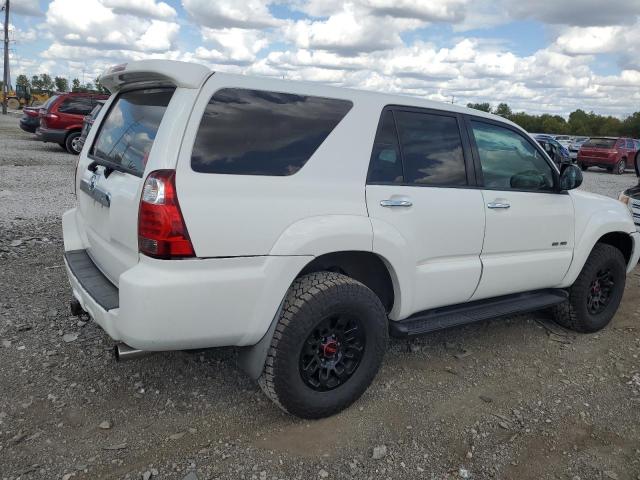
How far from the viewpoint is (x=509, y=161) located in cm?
391

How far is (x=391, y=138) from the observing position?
3.27 meters

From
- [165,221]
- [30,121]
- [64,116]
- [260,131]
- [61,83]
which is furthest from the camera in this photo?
[61,83]

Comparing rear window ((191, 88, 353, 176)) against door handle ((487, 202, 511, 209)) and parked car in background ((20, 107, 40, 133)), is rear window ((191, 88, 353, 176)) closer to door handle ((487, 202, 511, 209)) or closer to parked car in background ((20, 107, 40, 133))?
door handle ((487, 202, 511, 209))

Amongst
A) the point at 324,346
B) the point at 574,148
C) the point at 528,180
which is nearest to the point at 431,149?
the point at 528,180

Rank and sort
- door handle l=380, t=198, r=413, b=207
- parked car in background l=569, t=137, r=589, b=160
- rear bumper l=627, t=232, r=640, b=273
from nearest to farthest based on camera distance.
Result: door handle l=380, t=198, r=413, b=207, rear bumper l=627, t=232, r=640, b=273, parked car in background l=569, t=137, r=589, b=160

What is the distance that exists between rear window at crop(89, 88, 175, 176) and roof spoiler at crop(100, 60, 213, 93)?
7 cm

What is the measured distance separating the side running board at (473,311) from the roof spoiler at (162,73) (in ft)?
6.02

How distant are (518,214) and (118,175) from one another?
8.68ft

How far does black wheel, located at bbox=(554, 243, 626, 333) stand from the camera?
4.47 m

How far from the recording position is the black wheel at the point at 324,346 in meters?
2.79

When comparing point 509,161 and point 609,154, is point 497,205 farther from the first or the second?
point 609,154

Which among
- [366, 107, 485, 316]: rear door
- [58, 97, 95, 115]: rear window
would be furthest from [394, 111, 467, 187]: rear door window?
[58, 97, 95, 115]: rear window

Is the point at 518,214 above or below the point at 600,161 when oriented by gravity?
above

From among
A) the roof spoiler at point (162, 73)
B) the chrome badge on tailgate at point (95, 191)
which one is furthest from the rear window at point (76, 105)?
the roof spoiler at point (162, 73)
